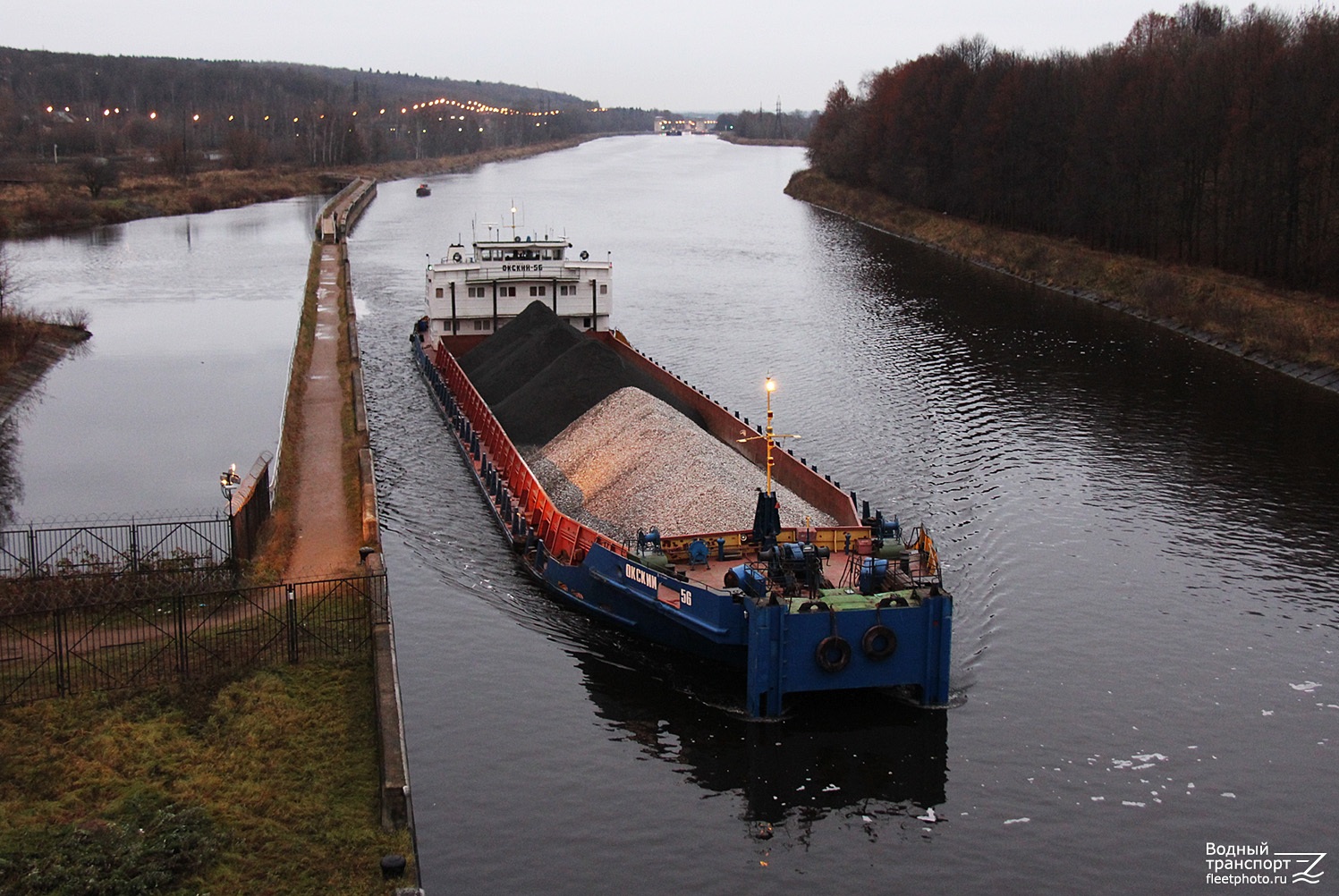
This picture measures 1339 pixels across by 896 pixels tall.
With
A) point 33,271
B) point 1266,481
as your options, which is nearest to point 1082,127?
point 1266,481

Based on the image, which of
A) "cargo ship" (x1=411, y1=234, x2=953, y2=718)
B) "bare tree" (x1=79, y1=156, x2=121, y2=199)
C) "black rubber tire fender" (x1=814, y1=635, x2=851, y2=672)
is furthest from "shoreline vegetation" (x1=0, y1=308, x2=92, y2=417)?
"bare tree" (x1=79, y1=156, x2=121, y2=199)

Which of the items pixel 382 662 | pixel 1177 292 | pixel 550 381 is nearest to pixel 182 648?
pixel 382 662

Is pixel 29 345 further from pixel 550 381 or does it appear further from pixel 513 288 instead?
pixel 550 381

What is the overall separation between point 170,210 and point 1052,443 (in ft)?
283

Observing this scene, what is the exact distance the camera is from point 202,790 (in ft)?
53.9

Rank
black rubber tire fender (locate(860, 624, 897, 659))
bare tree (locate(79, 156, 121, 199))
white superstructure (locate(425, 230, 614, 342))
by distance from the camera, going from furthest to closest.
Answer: bare tree (locate(79, 156, 121, 199)) → white superstructure (locate(425, 230, 614, 342)) → black rubber tire fender (locate(860, 624, 897, 659))

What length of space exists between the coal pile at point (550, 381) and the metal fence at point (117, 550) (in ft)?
25.0

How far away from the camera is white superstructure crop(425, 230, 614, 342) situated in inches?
1684

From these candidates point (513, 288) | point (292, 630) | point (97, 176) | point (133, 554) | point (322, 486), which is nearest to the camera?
point (292, 630)

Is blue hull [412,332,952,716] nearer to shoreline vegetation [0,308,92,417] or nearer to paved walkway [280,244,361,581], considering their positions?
paved walkway [280,244,361,581]

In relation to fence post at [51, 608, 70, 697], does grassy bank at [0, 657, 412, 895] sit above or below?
below

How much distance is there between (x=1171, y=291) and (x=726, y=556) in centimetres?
4174

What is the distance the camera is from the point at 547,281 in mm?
43094

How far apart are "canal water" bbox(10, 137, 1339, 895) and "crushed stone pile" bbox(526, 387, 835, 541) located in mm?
1968
